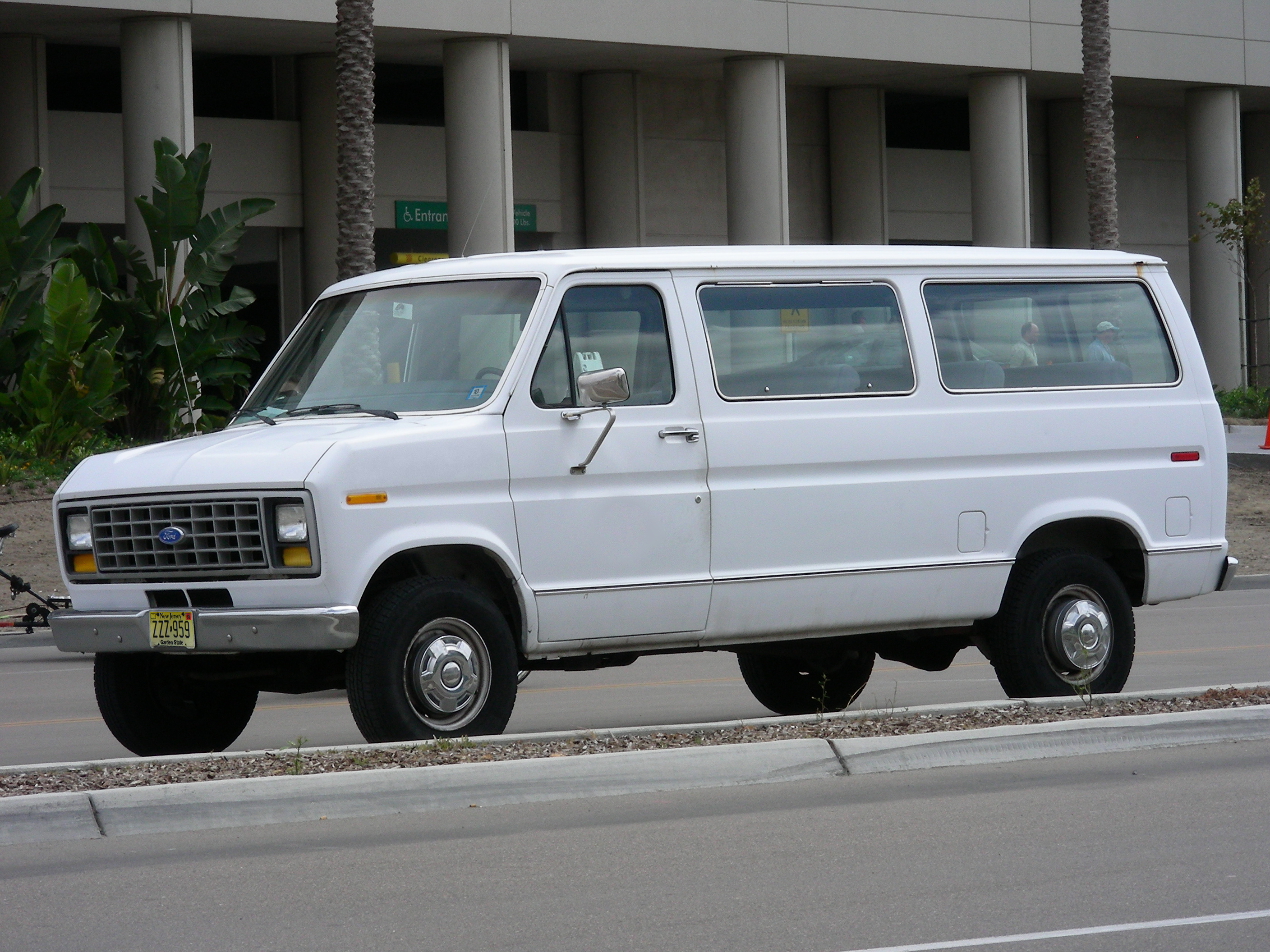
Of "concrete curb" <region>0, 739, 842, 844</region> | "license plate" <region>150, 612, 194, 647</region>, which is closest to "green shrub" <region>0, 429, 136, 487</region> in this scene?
"license plate" <region>150, 612, 194, 647</region>

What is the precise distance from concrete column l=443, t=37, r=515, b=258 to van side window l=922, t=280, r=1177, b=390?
1763 centimetres

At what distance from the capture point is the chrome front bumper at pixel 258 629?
7.79 m

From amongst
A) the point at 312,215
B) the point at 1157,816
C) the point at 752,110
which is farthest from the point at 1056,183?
the point at 1157,816

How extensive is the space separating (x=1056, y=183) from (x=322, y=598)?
113 feet

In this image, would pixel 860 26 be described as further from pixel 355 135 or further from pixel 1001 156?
pixel 355 135

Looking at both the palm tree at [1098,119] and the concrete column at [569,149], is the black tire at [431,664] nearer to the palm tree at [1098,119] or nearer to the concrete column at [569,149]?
the palm tree at [1098,119]

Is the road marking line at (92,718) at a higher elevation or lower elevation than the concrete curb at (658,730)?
lower

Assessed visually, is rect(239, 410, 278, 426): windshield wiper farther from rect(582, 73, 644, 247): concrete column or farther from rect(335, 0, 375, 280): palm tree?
rect(582, 73, 644, 247): concrete column

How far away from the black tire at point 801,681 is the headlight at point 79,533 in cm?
377

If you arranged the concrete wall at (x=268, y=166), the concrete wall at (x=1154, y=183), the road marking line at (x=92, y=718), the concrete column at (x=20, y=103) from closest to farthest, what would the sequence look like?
1. the road marking line at (x=92, y=718)
2. the concrete column at (x=20, y=103)
3. the concrete wall at (x=268, y=166)
4. the concrete wall at (x=1154, y=183)

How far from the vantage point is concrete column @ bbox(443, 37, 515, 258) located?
1077 inches

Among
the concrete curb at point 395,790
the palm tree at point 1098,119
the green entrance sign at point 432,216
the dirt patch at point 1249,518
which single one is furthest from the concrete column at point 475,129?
the concrete curb at point 395,790

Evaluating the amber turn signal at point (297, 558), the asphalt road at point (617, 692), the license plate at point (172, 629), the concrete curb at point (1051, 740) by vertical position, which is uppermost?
the amber turn signal at point (297, 558)

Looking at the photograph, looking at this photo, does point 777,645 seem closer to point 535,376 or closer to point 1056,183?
point 535,376
